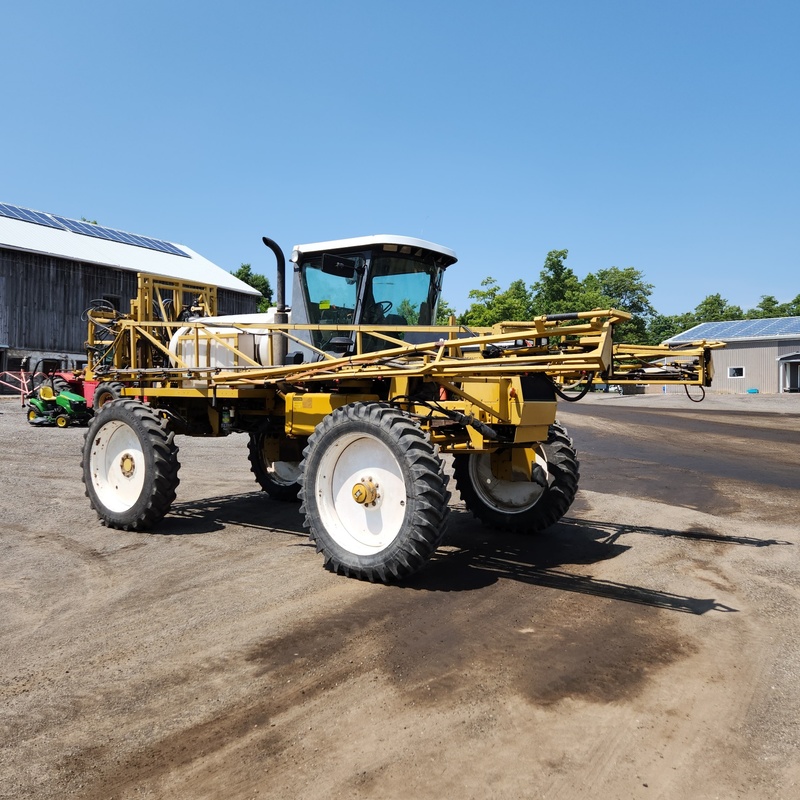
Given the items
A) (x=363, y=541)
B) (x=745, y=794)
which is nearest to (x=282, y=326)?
(x=363, y=541)

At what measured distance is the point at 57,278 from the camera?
112ft

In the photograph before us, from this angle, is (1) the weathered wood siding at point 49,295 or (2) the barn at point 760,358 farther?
(2) the barn at point 760,358

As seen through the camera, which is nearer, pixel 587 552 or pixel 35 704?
pixel 35 704

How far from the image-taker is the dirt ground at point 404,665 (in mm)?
2984

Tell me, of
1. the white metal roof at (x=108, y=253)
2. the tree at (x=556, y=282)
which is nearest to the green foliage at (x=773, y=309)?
the tree at (x=556, y=282)

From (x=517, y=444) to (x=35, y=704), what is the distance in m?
4.24

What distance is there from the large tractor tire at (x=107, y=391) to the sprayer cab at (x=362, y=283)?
2527 millimetres

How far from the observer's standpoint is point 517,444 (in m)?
6.52

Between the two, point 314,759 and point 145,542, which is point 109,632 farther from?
point 145,542

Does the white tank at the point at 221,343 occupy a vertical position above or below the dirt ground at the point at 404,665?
above

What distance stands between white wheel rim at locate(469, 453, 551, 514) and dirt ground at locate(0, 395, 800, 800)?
0.35 m

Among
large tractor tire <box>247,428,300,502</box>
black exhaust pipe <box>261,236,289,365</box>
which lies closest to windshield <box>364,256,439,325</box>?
black exhaust pipe <box>261,236,289,365</box>

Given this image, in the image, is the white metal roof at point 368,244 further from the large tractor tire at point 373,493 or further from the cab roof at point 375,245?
the large tractor tire at point 373,493

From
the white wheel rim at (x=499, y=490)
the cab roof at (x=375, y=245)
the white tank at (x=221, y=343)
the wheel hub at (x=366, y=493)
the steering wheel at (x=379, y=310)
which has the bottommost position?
the white wheel rim at (x=499, y=490)
